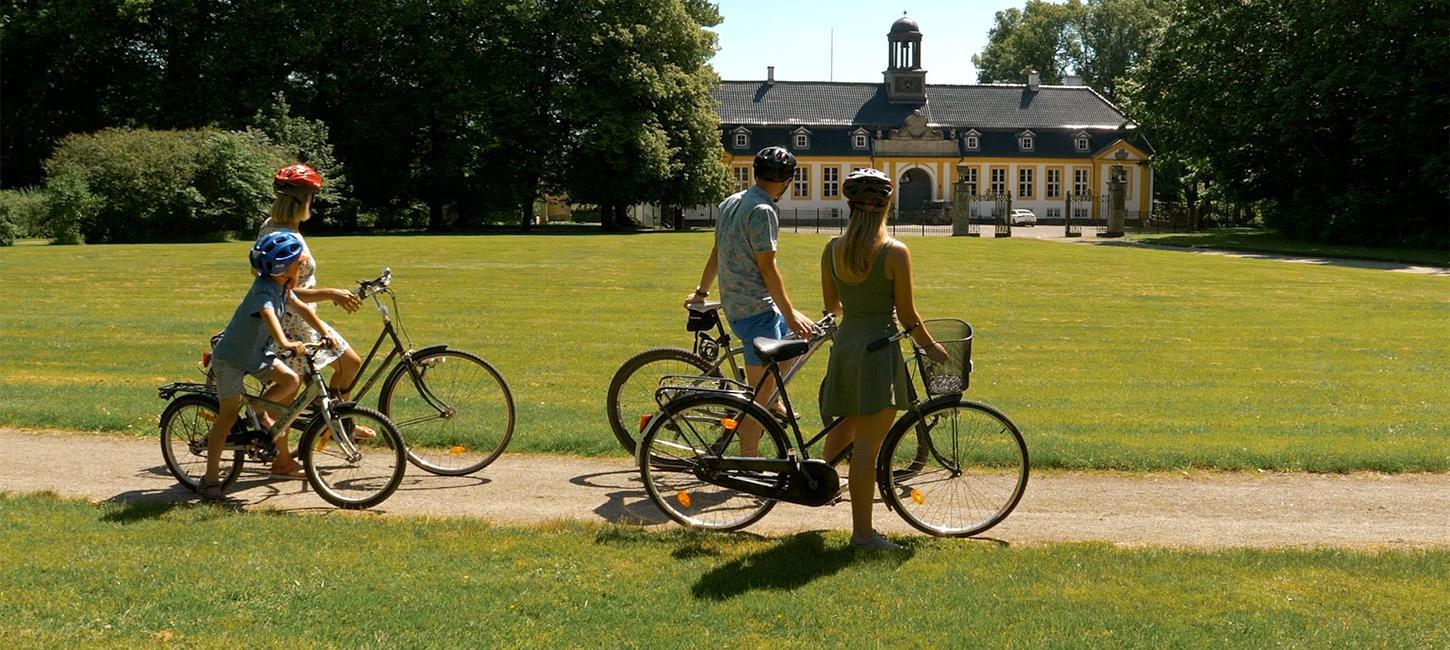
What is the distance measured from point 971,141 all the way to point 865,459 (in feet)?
256

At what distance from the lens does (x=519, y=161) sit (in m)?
57.2

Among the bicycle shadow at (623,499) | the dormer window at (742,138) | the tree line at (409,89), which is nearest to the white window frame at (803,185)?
the dormer window at (742,138)

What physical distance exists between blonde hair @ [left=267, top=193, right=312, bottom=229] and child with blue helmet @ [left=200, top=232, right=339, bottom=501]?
166 mm

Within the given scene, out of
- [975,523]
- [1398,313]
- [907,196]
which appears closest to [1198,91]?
[1398,313]

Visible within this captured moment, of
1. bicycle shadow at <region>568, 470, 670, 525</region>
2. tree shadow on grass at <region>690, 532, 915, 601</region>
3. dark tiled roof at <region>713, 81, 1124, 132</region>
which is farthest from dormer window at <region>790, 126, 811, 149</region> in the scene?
tree shadow on grass at <region>690, 532, 915, 601</region>

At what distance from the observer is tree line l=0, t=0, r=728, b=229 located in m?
51.8

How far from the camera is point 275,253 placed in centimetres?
672

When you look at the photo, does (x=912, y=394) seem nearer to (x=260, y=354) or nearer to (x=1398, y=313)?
(x=260, y=354)

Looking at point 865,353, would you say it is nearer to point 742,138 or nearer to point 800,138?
point 742,138

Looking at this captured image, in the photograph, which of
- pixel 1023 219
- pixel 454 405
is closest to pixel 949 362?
pixel 454 405

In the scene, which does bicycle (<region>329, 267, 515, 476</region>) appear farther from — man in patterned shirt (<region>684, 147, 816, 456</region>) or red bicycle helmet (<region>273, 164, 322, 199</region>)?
man in patterned shirt (<region>684, 147, 816, 456</region>)

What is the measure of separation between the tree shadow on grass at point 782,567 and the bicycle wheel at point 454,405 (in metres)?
2.41

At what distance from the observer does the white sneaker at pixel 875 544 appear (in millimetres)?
5914

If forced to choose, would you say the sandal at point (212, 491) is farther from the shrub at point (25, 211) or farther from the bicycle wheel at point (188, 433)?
the shrub at point (25, 211)
